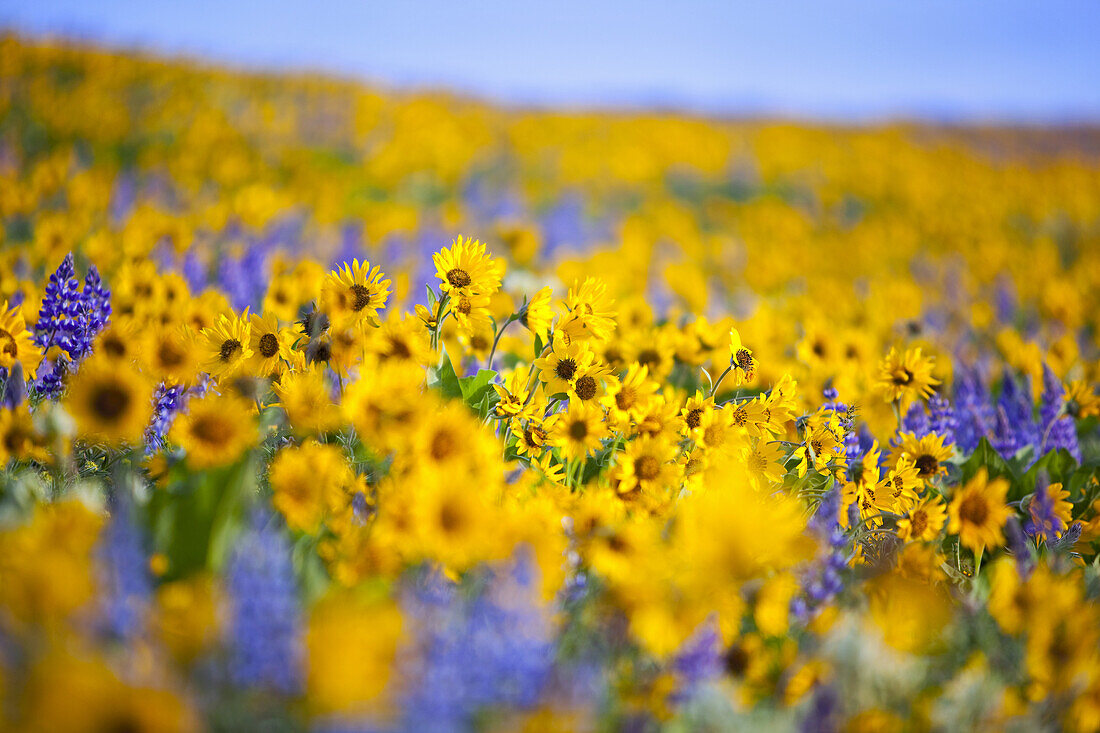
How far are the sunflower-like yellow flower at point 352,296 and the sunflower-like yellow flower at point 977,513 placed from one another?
1.59 m

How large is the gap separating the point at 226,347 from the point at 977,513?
1.99m

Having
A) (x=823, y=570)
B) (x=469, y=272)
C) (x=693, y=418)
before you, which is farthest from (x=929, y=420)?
(x=469, y=272)

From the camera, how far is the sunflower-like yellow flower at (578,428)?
185 cm

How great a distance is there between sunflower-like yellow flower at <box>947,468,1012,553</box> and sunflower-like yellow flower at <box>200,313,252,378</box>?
1.87 m

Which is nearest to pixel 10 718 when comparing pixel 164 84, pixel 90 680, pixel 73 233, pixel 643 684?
pixel 90 680

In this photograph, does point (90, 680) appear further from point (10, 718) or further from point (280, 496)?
point (280, 496)

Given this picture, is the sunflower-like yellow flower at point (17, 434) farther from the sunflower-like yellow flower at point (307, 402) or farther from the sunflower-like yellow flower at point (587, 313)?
the sunflower-like yellow flower at point (587, 313)

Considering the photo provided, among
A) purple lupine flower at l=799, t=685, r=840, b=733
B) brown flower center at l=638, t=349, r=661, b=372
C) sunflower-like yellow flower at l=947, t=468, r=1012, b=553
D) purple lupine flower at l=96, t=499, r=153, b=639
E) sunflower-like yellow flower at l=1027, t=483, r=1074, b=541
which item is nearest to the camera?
purple lupine flower at l=96, t=499, r=153, b=639

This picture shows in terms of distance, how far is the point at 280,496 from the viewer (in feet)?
4.41

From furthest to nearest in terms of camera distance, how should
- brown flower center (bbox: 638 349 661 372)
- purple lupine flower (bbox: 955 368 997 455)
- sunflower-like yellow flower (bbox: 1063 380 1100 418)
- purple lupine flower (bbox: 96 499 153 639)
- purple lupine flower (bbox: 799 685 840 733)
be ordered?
purple lupine flower (bbox: 955 368 997 455) → sunflower-like yellow flower (bbox: 1063 380 1100 418) → brown flower center (bbox: 638 349 661 372) → purple lupine flower (bbox: 799 685 840 733) → purple lupine flower (bbox: 96 499 153 639)

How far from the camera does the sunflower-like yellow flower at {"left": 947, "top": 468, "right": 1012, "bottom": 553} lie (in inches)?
68.7

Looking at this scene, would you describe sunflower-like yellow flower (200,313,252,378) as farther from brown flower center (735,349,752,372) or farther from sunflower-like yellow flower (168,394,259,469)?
brown flower center (735,349,752,372)

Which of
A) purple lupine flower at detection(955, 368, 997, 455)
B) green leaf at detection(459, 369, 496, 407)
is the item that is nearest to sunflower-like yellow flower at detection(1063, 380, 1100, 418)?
purple lupine flower at detection(955, 368, 997, 455)

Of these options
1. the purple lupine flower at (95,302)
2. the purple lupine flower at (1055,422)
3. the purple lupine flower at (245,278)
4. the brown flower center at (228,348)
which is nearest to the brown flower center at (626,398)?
the brown flower center at (228,348)
